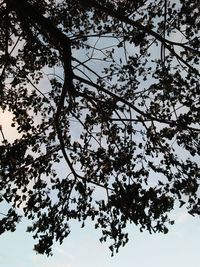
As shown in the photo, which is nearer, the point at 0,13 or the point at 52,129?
the point at 0,13

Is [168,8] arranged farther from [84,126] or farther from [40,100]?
[40,100]

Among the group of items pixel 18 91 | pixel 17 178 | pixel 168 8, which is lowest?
pixel 17 178

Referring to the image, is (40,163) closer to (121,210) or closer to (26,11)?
(121,210)

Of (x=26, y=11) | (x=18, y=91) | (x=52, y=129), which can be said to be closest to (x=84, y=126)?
(x=52, y=129)

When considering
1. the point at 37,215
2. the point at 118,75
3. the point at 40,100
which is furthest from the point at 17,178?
the point at 118,75

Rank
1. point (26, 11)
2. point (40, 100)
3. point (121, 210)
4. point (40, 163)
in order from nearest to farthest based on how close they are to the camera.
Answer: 1. point (26, 11)
2. point (121, 210)
3. point (40, 163)
4. point (40, 100)

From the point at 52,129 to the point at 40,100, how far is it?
126cm

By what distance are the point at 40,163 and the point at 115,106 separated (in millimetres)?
2630

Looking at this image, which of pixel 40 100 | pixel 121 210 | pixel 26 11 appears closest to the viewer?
pixel 26 11

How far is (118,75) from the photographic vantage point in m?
10.7

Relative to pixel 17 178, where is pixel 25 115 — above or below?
above

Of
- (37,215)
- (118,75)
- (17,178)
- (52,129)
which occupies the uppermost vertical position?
(118,75)

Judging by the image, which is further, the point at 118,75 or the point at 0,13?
the point at 118,75

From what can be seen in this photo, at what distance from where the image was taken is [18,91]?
1123cm
